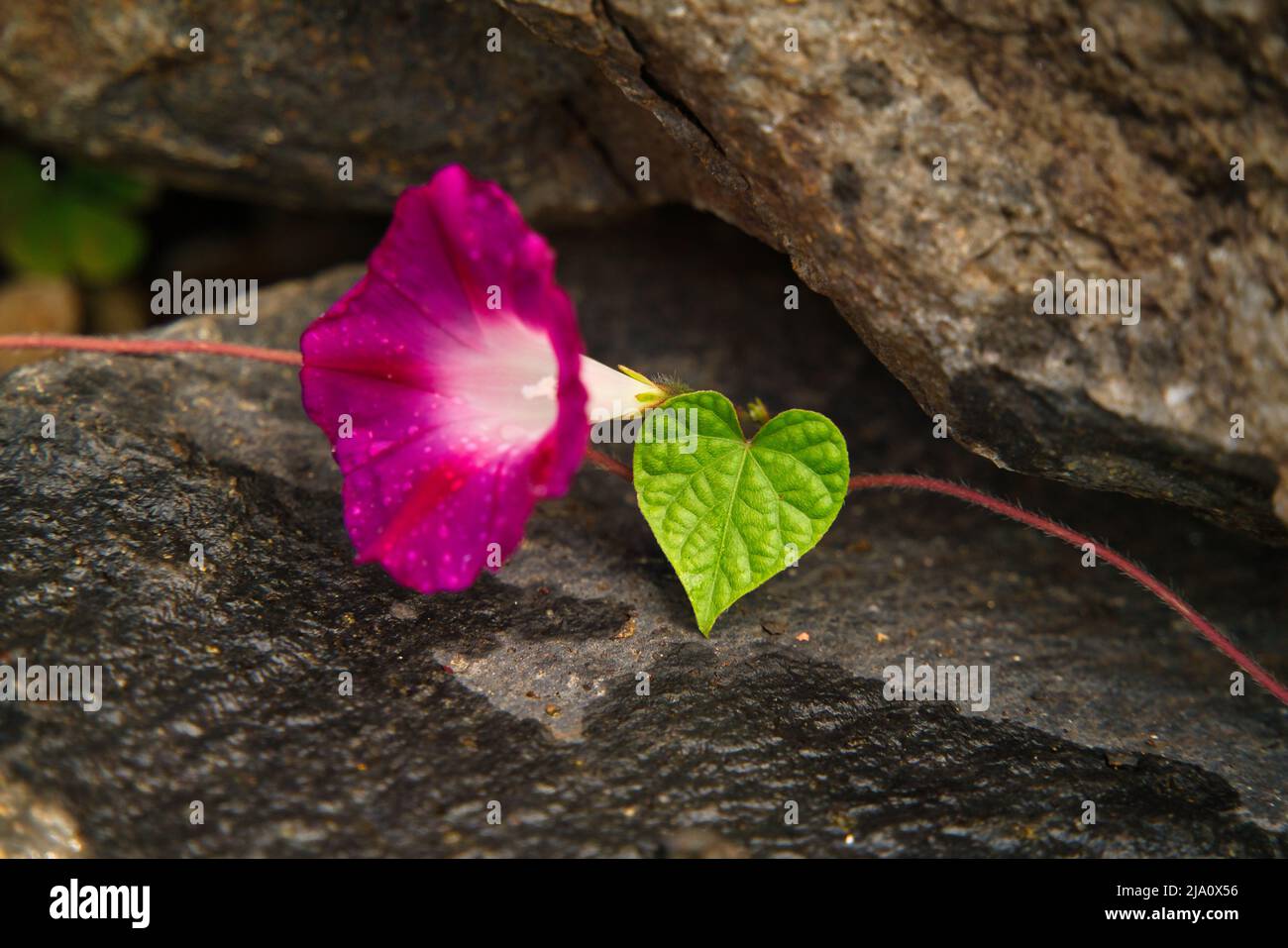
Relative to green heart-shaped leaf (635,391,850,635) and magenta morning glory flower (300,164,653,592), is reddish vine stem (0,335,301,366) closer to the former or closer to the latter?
magenta morning glory flower (300,164,653,592)

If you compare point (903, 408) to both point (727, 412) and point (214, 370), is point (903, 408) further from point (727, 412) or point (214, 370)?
point (214, 370)

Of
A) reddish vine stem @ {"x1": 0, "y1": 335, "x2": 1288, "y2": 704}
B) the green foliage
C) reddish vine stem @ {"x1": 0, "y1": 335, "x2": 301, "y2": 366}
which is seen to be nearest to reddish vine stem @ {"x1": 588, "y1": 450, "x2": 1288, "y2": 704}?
reddish vine stem @ {"x1": 0, "y1": 335, "x2": 1288, "y2": 704}

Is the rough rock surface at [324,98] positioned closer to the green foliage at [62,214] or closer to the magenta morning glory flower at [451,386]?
the green foliage at [62,214]

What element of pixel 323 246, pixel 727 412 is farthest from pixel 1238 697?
pixel 323 246

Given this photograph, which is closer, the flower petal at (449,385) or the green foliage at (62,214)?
the flower petal at (449,385)

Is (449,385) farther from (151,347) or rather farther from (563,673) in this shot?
(151,347)

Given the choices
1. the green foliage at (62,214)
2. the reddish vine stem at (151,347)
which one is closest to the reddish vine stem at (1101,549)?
the reddish vine stem at (151,347)
